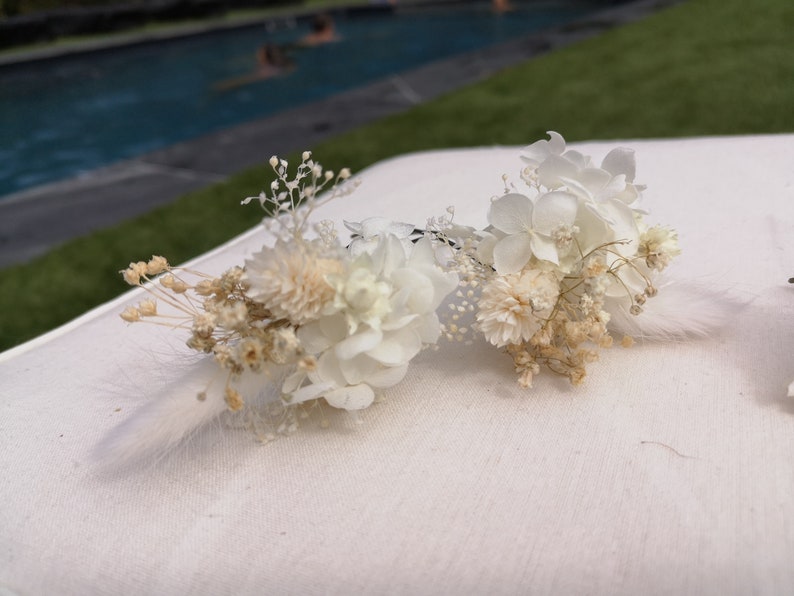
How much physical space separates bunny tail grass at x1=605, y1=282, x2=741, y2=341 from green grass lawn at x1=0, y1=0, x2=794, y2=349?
6.08 feet

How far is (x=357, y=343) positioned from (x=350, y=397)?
7 cm

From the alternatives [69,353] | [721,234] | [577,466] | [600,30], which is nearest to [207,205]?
[69,353]

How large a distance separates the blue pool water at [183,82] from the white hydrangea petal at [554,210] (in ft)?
18.2

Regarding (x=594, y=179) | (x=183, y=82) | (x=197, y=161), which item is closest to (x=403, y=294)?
(x=594, y=179)

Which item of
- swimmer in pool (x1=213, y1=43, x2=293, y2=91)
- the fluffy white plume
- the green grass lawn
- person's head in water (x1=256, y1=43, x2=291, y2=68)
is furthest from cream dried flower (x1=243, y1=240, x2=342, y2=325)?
person's head in water (x1=256, y1=43, x2=291, y2=68)

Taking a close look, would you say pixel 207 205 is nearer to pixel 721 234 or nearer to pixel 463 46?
pixel 721 234

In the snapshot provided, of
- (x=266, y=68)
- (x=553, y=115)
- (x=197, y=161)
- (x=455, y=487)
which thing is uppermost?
(x=455, y=487)

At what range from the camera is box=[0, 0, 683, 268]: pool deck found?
3.08 metres

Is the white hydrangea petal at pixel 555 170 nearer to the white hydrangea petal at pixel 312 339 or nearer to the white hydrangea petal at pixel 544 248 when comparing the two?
the white hydrangea petal at pixel 544 248

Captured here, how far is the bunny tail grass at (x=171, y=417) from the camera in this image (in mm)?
780

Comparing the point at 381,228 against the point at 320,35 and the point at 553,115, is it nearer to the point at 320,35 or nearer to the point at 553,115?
the point at 553,115

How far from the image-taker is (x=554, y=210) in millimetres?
816

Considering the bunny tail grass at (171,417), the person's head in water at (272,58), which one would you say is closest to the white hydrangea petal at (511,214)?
the bunny tail grass at (171,417)

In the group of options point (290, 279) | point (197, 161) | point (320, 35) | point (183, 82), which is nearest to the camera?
point (290, 279)
